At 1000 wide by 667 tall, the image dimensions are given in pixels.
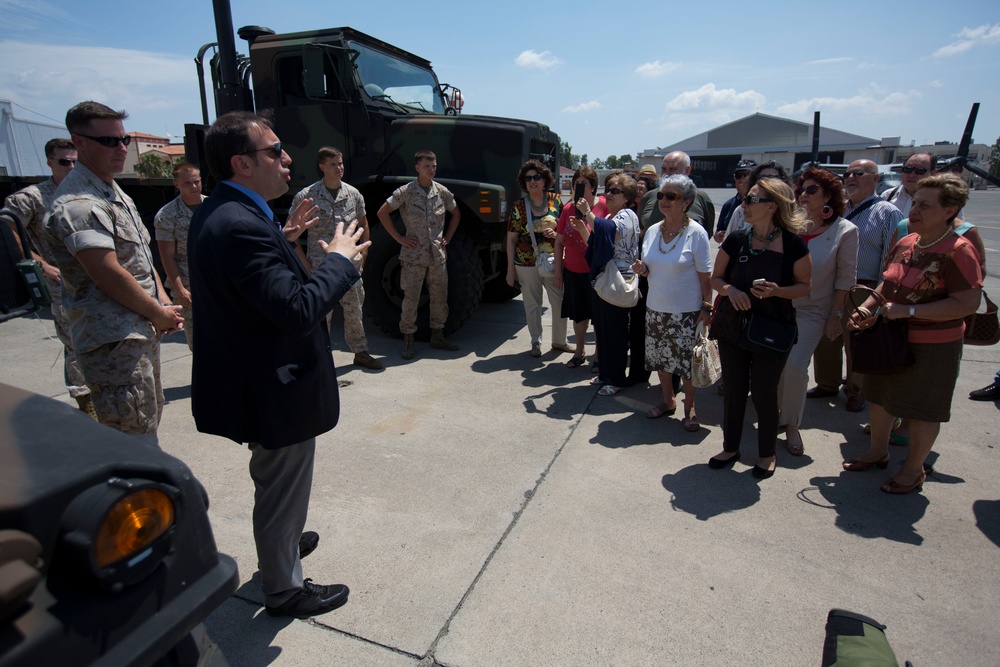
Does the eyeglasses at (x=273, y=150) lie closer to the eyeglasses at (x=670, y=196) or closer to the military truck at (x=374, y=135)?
the eyeglasses at (x=670, y=196)

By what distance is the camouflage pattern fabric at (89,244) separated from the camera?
2.15 meters

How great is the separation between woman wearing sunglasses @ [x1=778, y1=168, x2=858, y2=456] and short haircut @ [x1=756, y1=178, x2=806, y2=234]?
0.47 m

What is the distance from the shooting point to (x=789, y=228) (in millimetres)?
2902

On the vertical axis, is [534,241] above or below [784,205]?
below

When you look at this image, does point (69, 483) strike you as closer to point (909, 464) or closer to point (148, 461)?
point (148, 461)

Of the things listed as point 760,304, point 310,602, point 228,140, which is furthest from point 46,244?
point 760,304

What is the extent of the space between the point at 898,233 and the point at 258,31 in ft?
20.0

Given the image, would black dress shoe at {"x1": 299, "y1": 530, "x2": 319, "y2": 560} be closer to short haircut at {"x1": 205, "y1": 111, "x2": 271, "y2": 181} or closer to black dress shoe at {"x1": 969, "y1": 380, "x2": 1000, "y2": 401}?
short haircut at {"x1": 205, "y1": 111, "x2": 271, "y2": 181}

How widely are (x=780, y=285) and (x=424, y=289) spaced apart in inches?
130

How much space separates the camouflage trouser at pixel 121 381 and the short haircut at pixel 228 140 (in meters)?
0.91

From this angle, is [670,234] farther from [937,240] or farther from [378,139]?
[378,139]

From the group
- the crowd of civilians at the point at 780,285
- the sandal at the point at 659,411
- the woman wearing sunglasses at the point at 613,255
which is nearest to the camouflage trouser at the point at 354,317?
the crowd of civilians at the point at 780,285

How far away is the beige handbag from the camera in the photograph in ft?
11.2

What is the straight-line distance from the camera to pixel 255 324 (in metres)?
1.76
